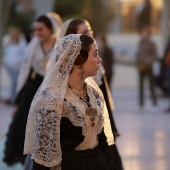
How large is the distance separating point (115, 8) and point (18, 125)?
98.4 ft

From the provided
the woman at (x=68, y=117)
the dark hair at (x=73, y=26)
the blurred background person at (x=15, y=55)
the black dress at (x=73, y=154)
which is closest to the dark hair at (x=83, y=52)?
the woman at (x=68, y=117)

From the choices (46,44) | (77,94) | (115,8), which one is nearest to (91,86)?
(77,94)

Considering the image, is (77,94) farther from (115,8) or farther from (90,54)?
(115,8)

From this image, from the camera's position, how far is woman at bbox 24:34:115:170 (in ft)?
14.7

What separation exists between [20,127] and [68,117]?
12.9 ft

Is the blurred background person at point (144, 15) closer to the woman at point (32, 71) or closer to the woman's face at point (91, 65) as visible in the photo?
the woman at point (32, 71)

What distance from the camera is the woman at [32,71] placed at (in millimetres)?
8008

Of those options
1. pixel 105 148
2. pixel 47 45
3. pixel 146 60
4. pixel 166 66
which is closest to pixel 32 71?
pixel 47 45

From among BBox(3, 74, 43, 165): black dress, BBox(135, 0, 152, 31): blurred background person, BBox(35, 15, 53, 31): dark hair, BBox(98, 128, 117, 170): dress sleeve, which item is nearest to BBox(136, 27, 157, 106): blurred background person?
BBox(3, 74, 43, 165): black dress

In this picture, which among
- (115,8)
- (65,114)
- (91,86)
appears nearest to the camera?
(65,114)

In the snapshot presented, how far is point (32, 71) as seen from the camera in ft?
26.8

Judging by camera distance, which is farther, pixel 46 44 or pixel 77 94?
pixel 46 44

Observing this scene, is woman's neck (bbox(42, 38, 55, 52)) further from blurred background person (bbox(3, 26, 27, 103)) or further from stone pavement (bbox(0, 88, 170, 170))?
blurred background person (bbox(3, 26, 27, 103))

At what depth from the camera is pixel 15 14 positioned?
31.9m
